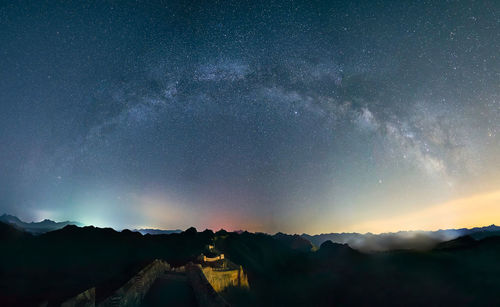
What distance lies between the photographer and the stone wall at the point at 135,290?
56.0 feet

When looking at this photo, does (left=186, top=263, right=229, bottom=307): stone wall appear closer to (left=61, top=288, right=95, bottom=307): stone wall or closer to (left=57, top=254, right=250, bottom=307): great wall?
(left=57, top=254, right=250, bottom=307): great wall

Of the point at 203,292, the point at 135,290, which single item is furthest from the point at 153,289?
the point at 203,292

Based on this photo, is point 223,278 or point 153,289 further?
point 223,278

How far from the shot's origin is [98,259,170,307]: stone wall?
1706 cm

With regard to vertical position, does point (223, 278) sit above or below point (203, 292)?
below

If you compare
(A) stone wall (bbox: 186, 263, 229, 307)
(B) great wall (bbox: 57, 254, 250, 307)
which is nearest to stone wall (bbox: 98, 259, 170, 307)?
(B) great wall (bbox: 57, 254, 250, 307)

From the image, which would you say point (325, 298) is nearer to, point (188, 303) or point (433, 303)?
point (433, 303)

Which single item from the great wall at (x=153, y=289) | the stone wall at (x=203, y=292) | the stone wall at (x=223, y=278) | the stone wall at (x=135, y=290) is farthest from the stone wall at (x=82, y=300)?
the stone wall at (x=223, y=278)

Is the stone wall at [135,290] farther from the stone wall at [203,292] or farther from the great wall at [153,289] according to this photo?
the stone wall at [203,292]

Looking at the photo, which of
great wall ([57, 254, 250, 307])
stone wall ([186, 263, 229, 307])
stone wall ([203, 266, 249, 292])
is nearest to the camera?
great wall ([57, 254, 250, 307])

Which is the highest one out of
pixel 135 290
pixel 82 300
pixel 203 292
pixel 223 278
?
pixel 82 300

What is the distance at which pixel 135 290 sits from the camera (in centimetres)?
1927

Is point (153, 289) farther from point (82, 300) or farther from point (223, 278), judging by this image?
point (223, 278)

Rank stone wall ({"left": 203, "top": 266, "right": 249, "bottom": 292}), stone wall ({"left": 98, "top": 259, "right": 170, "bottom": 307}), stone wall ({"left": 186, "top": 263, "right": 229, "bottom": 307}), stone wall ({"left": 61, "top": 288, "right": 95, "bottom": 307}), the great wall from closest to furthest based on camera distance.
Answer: stone wall ({"left": 61, "top": 288, "right": 95, "bottom": 307}) → the great wall → stone wall ({"left": 98, "top": 259, "right": 170, "bottom": 307}) → stone wall ({"left": 186, "top": 263, "right": 229, "bottom": 307}) → stone wall ({"left": 203, "top": 266, "right": 249, "bottom": 292})
